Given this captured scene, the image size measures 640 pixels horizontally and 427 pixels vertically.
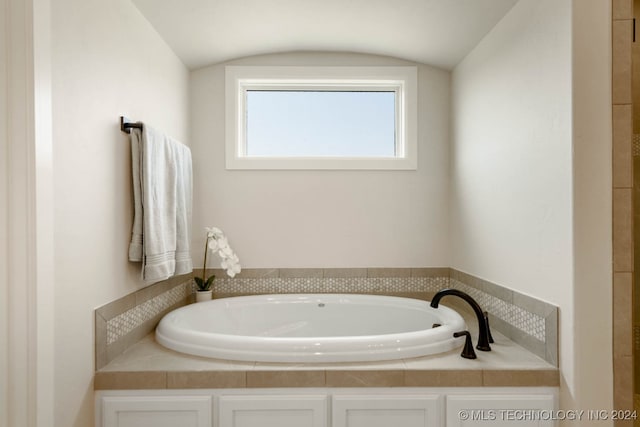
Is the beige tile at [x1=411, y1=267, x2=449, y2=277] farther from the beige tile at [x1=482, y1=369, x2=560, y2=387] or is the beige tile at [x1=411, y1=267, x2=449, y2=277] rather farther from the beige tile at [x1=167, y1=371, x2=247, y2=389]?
the beige tile at [x1=167, y1=371, x2=247, y2=389]

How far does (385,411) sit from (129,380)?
96 centimetres

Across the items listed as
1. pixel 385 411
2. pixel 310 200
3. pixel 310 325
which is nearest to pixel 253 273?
pixel 310 325

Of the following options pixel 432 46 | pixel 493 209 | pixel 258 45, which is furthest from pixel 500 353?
pixel 258 45

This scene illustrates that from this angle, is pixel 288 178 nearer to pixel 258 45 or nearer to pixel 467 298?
pixel 258 45

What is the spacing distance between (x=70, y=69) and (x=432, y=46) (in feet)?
6.32

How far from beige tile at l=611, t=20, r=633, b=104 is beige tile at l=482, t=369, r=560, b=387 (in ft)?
3.40

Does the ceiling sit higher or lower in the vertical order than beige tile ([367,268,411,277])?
higher

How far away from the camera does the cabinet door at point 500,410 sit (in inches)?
59.6

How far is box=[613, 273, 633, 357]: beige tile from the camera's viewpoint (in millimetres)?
1460

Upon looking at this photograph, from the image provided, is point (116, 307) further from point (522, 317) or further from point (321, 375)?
point (522, 317)

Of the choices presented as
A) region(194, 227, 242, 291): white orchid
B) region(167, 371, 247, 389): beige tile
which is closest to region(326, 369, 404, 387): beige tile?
region(167, 371, 247, 389): beige tile

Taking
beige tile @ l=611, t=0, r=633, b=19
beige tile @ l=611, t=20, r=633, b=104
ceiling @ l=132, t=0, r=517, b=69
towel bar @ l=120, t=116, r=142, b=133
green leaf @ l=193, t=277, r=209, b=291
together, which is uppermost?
ceiling @ l=132, t=0, r=517, b=69

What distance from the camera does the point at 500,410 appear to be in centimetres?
152

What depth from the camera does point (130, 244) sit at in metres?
1.83
